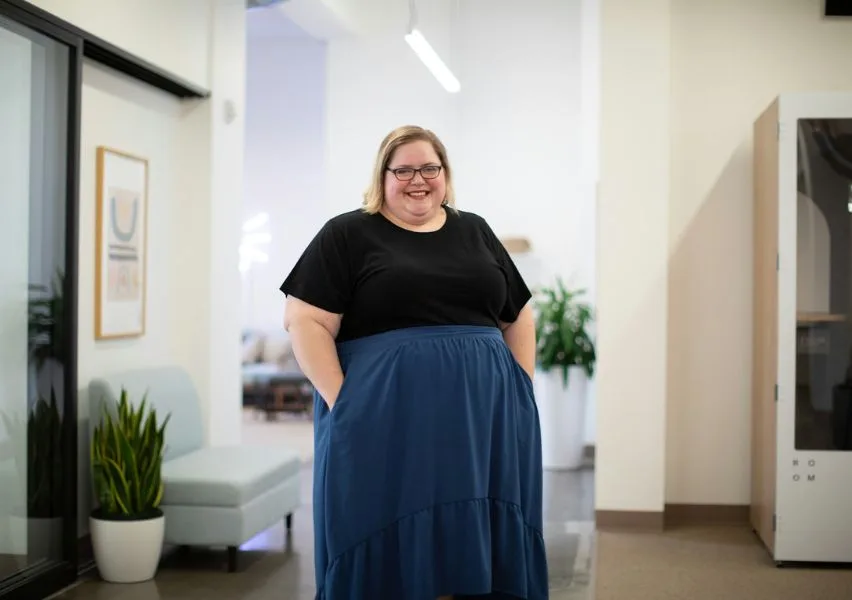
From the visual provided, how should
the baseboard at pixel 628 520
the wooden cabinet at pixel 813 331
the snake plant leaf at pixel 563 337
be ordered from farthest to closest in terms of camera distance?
the snake plant leaf at pixel 563 337 < the baseboard at pixel 628 520 < the wooden cabinet at pixel 813 331

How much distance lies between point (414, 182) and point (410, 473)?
0.73 m

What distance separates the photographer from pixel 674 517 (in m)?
5.54

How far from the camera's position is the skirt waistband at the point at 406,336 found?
267 cm

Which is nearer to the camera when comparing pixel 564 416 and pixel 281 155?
pixel 564 416

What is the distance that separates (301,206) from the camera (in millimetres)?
11320

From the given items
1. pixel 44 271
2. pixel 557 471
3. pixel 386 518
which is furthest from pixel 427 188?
pixel 557 471

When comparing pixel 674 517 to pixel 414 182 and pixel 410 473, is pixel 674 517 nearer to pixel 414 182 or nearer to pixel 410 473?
pixel 410 473

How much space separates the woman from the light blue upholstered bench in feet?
6.01

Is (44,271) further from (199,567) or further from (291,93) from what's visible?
(291,93)

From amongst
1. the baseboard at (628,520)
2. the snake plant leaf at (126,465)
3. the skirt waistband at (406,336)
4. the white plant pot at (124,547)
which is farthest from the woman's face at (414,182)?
the baseboard at (628,520)

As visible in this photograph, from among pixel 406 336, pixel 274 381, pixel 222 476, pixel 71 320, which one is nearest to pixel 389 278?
pixel 406 336

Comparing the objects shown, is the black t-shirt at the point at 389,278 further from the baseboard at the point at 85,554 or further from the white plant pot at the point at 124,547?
the baseboard at the point at 85,554

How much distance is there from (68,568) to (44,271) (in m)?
1.17

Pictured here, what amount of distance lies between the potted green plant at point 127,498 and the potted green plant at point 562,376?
144 inches
